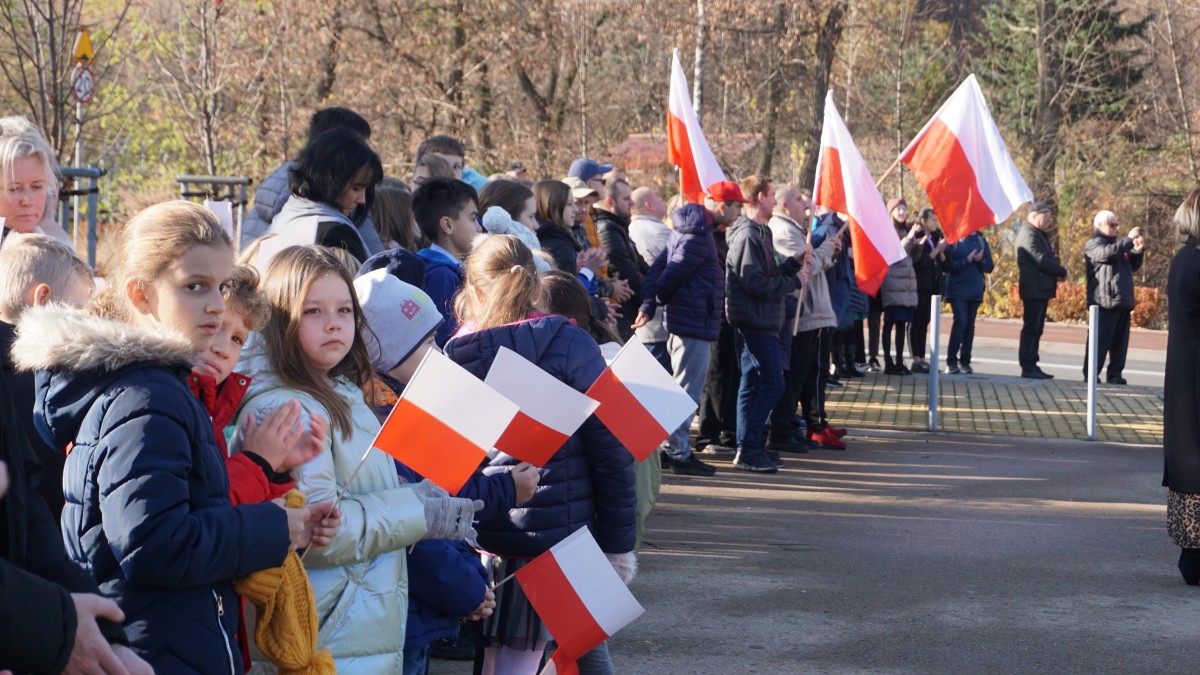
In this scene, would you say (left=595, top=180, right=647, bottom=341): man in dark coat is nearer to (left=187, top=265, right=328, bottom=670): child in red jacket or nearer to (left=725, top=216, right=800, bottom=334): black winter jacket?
(left=725, top=216, right=800, bottom=334): black winter jacket

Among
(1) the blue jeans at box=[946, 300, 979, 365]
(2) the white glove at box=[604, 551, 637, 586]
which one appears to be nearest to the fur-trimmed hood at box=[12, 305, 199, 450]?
(2) the white glove at box=[604, 551, 637, 586]

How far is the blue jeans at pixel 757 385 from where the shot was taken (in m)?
10.3

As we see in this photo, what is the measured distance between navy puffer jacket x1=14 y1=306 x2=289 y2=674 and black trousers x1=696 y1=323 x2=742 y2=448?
8746 millimetres

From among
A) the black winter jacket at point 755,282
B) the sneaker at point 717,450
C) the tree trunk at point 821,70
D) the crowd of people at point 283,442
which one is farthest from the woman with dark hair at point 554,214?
the tree trunk at point 821,70

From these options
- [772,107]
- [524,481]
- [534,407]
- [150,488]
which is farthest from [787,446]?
[772,107]

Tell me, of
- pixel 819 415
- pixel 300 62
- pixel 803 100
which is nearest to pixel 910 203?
pixel 803 100

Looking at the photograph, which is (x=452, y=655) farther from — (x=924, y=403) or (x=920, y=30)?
(x=920, y=30)

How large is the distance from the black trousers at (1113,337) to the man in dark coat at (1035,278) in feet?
2.64

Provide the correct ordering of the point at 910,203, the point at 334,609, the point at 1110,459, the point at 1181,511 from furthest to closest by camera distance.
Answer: the point at 910,203 → the point at 1110,459 → the point at 1181,511 → the point at 334,609

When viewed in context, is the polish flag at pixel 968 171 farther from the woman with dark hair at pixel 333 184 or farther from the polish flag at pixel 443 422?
the polish flag at pixel 443 422

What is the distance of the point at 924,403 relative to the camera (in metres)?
15.0

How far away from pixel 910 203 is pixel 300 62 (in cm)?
1358

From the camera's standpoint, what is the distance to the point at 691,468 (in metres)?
10.3

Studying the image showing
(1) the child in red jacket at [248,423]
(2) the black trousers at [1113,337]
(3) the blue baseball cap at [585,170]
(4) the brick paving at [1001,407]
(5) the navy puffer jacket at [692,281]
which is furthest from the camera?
(2) the black trousers at [1113,337]
